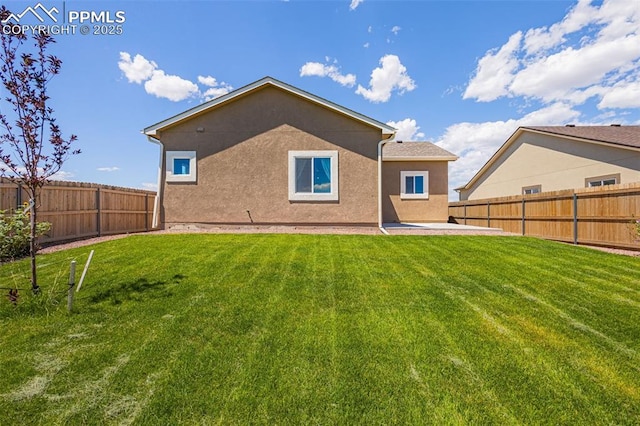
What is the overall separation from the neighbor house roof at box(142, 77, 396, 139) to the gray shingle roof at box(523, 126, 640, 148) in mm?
10441

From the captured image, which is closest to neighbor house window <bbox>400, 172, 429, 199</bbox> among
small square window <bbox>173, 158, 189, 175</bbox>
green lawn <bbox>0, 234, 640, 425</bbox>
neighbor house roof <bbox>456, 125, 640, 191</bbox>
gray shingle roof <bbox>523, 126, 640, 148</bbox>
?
neighbor house roof <bbox>456, 125, 640, 191</bbox>

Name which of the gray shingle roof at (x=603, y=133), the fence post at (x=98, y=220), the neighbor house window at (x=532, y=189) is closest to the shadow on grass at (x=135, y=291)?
the fence post at (x=98, y=220)

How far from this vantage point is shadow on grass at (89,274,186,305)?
15.1 feet

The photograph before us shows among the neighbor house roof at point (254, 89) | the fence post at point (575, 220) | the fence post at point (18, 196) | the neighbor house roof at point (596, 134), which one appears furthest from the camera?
the neighbor house roof at point (596, 134)

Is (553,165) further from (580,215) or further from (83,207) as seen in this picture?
(83,207)

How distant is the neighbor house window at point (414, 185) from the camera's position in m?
17.2

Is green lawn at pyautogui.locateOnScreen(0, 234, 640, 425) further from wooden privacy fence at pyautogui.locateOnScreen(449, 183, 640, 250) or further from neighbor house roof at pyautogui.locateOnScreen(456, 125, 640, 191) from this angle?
neighbor house roof at pyautogui.locateOnScreen(456, 125, 640, 191)

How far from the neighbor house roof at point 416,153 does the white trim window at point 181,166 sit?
1038 centimetres

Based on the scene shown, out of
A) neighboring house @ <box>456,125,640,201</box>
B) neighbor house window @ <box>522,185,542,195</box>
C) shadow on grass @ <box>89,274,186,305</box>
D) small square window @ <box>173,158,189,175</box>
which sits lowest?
shadow on grass @ <box>89,274,186,305</box>

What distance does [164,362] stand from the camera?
2973 millimetres

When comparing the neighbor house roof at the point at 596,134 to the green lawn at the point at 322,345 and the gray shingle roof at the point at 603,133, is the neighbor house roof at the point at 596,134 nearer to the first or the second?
the gray shingle roof at the point at 603,133

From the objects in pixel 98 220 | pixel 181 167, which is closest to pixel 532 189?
pixel 181 167

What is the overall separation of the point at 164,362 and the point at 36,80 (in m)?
4.76

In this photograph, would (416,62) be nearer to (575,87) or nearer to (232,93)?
(232,93)
